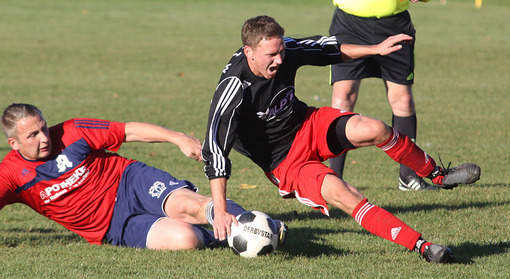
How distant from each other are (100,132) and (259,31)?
161 centimetres

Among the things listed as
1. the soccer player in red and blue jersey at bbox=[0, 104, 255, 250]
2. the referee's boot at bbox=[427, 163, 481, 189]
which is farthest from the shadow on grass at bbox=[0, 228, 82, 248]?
the referee's boot at bbox=[427, 163, 481, 189]

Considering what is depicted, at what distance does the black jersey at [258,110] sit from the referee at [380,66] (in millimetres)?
1770

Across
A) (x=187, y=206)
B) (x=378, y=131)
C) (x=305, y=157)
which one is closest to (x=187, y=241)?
(x=187, y=206)

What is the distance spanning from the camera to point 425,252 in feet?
16.1

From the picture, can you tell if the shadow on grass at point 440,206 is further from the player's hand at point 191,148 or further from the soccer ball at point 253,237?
the player's hand at point 191,148

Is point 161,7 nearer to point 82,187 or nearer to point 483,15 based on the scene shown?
point 483,15

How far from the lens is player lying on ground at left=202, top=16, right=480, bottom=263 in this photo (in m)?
5.14

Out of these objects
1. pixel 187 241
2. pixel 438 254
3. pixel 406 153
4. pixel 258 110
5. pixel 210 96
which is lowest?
pixel 210 96

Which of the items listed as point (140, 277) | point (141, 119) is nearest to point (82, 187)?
point (140, 277)

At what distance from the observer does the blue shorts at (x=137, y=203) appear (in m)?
5.85

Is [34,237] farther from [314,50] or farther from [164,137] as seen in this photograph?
[314,50]

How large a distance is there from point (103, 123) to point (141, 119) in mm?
6457

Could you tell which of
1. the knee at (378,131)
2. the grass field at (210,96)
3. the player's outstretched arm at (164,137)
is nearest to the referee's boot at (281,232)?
the grass field at (210,96)

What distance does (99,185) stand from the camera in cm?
588
